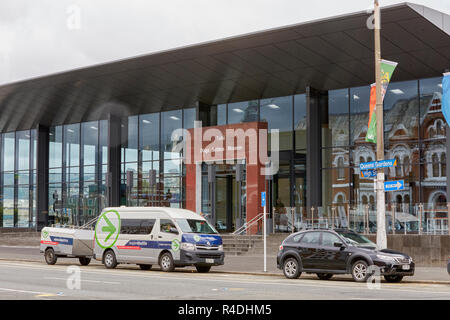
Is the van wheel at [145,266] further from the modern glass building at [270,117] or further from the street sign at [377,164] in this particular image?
the modern glass building at [270,117]

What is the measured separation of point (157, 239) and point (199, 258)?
67.9 inches

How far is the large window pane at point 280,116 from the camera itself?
37844 millimetres

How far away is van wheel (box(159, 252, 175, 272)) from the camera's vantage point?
75.7ft

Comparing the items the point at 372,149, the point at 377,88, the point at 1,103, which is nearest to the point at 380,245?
the point at 377,88

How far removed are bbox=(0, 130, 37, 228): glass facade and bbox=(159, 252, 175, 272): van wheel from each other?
30710 millimetres

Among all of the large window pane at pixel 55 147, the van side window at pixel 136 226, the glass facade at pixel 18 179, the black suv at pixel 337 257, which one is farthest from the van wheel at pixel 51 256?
the glass facade at pixel 18 179

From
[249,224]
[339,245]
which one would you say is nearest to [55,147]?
[249,224]

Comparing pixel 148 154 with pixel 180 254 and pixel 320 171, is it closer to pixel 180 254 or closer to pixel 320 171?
pixel 320 171

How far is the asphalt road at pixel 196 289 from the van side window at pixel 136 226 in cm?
414

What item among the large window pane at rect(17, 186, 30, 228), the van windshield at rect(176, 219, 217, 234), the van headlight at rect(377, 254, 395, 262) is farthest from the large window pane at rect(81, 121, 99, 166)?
the van headlight at rect(377, 254, 395, 262)

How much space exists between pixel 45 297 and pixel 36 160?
1550 inches

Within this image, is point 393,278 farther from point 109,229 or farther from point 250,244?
point 250,244

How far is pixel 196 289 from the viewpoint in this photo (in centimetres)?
1608

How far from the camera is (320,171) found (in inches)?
1412
